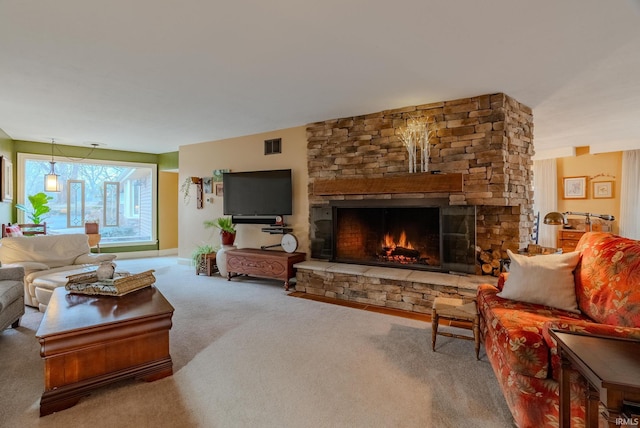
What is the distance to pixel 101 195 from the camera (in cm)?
720

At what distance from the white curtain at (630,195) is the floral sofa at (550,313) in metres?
5.18

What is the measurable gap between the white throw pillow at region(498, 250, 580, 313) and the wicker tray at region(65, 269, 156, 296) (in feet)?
9.62

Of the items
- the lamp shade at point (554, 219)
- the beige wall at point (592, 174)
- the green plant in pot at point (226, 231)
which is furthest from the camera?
the beige wall at point (592, 174)

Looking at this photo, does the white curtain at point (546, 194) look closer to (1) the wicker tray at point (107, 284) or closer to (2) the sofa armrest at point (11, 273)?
(1) the wicker tray at point (107, 284)

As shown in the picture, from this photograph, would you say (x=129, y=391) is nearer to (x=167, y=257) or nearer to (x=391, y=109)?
(x=391, y=109)

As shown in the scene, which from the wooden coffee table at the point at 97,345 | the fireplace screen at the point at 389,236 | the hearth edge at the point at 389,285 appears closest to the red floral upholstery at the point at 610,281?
the hearth edge at the point at 389,285

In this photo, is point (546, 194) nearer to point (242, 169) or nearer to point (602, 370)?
point (242, 169)

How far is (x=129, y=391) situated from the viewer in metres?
1.98

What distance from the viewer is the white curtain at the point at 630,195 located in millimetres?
5791

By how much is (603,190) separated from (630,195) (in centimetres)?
41

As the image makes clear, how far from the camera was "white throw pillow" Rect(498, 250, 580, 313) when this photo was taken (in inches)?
82.5

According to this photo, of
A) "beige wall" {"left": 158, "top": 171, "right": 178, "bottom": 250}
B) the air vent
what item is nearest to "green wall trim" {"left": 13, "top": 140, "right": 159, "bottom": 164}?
"beige wall" {"left": 158, "top": 171, "right": 178, "bottom": 250}

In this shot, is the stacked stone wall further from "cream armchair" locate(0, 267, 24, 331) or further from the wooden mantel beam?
"cream armchair" locate(0, 267, 24, 331)

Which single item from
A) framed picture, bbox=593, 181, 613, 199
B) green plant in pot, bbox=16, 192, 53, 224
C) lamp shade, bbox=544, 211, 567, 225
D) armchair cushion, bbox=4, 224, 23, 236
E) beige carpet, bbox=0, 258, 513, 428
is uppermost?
framed picture, bbox=593, 181, 613, 199
